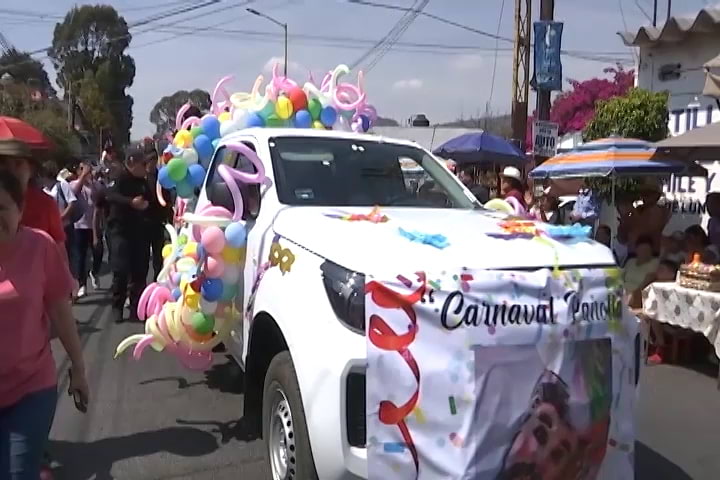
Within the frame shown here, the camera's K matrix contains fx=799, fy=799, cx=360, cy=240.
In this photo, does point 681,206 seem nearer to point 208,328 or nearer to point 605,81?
point 208,328

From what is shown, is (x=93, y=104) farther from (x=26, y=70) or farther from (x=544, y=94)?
(x=544, y=94)

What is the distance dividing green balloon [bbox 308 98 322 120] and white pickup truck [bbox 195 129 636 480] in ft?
2.66

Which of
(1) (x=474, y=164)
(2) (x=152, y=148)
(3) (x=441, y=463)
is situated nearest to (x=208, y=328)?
(3) (x=441, y=463)

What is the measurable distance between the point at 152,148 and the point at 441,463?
866 cm

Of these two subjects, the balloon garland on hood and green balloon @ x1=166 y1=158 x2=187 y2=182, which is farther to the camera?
green balloon @ x1=166 y1=158 x2=187 y2=182

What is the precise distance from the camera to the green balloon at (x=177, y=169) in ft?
20.4

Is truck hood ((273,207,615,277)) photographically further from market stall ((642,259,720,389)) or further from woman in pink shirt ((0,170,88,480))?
market stall ((642,259,720,389))

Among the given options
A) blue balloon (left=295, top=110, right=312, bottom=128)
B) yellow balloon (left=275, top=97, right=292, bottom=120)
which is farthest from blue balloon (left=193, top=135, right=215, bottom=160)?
blue balloon (left=295, top=110, right=312, bottom=128)

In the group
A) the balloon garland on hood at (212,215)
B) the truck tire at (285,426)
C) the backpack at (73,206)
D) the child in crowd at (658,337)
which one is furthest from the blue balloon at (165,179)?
the child in crowd at (658,337)

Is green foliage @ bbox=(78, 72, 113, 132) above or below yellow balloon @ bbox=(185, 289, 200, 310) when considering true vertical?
above

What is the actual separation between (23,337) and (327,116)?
3.66 meters

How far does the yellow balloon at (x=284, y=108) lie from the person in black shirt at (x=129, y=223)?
3355 millimetres

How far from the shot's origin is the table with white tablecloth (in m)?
7.09

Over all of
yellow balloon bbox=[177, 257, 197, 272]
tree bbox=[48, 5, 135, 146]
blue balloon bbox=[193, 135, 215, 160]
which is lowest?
yellow balloon bbox=[177, 257, 197, 272]
